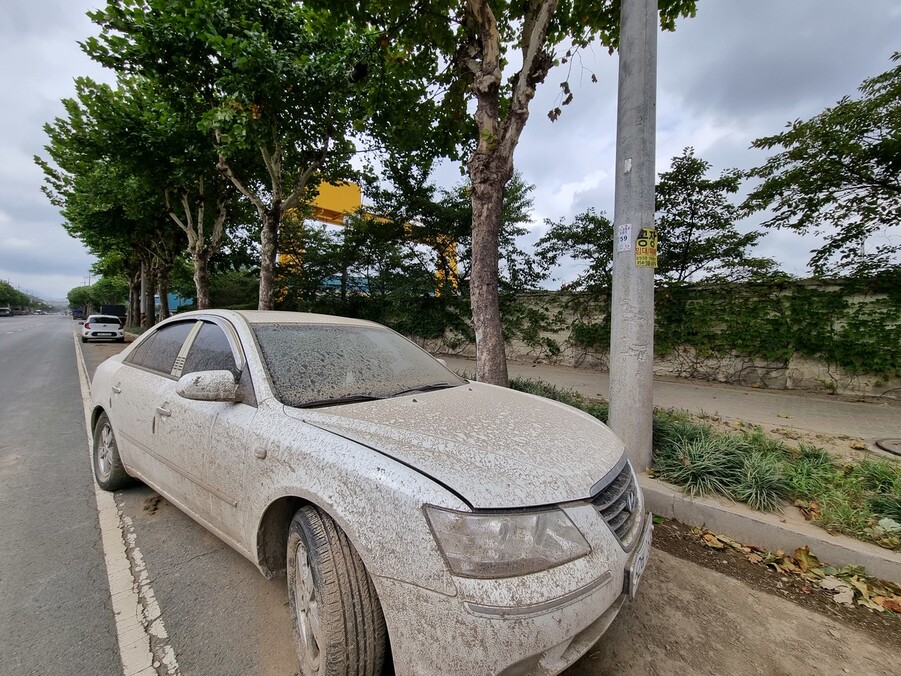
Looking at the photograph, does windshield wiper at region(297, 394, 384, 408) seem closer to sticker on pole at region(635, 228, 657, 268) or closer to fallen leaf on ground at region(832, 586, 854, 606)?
sticker on pole at region(635, 228, 657, 268)

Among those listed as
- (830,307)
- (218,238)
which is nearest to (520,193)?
(830,307)

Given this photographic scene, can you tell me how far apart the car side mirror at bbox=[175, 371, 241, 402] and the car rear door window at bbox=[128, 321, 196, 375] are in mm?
1102

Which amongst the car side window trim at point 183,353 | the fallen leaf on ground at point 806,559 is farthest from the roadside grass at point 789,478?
the car side window trim at point 183,353

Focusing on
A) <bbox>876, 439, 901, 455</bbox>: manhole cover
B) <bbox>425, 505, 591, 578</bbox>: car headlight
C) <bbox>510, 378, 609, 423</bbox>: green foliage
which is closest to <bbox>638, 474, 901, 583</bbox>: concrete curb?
<bbox>510, 378, 609, 423</bbox>: green foliage

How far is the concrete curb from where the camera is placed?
7.83 ft

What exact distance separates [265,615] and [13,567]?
1.72 metres

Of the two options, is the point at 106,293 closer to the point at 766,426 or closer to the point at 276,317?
the point at 276,317

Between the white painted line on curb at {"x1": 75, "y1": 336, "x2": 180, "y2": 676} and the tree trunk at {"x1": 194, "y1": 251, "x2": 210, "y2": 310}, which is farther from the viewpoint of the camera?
the tree trunk at {"x1": 194, "y1": 251, "x2": 210, "y2": 310}

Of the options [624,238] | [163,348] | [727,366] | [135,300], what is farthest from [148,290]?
[727,366]

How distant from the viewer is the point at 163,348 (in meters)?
3.12

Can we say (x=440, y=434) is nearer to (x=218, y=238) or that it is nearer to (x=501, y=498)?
(x=501, y=498)

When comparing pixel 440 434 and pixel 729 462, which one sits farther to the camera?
pixel 729 462

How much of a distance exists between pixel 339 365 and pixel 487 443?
113 centimetres

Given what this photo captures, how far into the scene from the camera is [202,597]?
2217 mm
